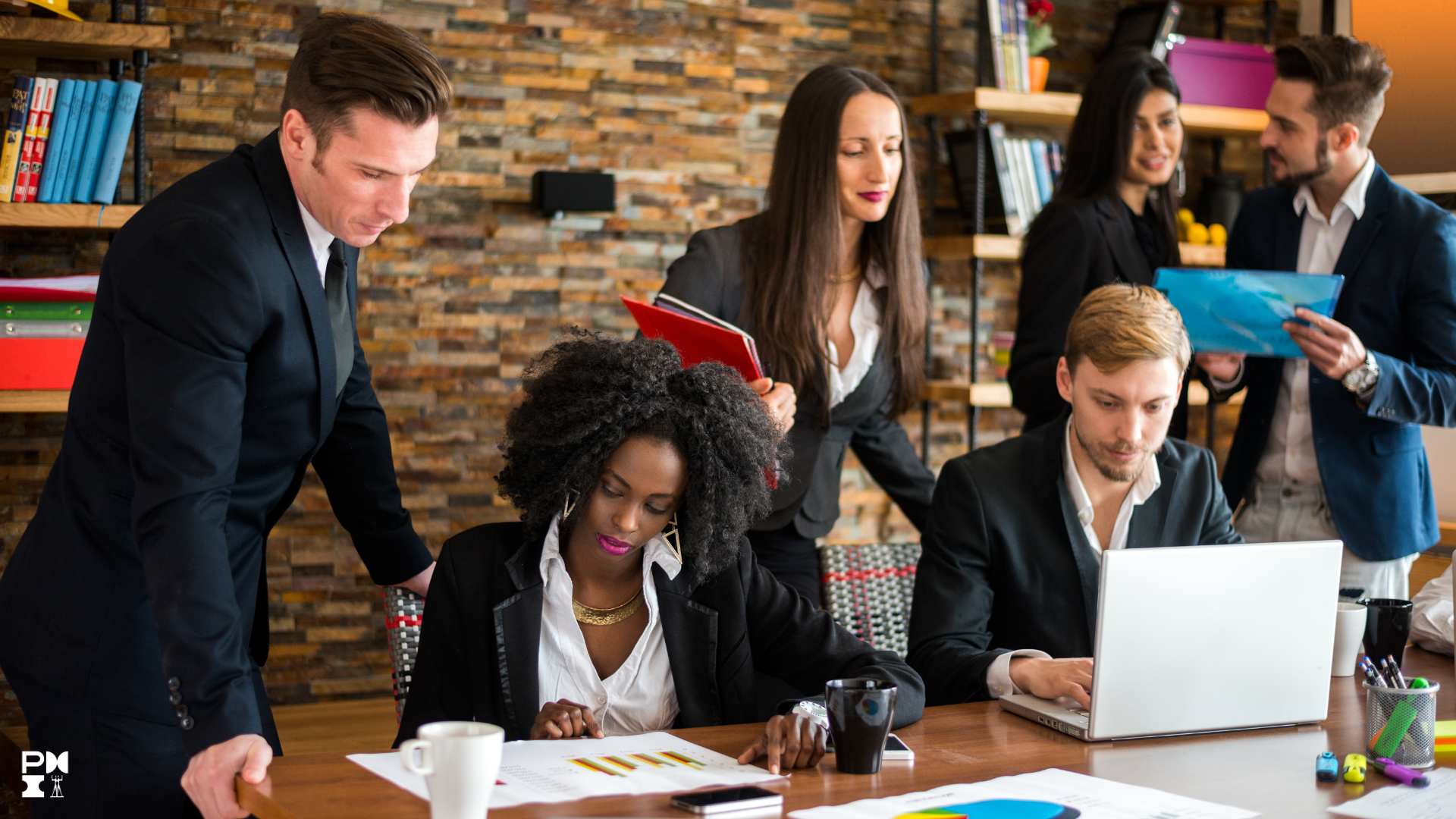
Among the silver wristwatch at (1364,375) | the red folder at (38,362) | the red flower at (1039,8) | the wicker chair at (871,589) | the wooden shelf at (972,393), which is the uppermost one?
the red flower at (1039,8)

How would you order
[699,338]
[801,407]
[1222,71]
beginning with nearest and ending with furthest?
[699,338] → [801,407] → [1222,71]

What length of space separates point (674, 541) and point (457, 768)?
75 cm

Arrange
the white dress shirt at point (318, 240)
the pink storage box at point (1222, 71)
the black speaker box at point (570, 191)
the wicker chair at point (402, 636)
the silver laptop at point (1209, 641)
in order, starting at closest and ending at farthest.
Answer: the silver laptop at point (1209, 641) < the white dress shirt at point (318, 240) < the wicker chair at point (402, 636) < the black speaker box at point (570, 191) < the pink storage box at point (1222, 71)

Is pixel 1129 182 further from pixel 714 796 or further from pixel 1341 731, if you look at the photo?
pixel 714 796

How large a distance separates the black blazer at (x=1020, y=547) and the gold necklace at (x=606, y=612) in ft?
1.44

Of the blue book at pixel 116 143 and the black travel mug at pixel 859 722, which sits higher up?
the blue book at pixel 116 143

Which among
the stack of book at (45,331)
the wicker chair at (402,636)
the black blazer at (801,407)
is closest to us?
the wicker chair at (402,636)

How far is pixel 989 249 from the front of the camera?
3832mm

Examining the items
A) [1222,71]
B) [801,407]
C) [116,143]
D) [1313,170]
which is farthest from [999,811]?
[1222,71]

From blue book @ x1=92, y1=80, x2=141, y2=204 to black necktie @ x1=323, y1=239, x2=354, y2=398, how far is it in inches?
60.2

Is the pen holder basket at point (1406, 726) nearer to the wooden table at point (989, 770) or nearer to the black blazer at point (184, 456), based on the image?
the wooden table at point (989, 770)

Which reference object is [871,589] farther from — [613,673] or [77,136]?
[77,136]

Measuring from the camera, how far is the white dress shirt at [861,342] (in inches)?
97.7

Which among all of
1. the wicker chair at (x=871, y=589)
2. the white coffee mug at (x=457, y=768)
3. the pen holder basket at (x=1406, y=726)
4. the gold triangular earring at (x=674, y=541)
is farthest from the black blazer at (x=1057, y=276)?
the white coffee mug at (x=457, y=768)
